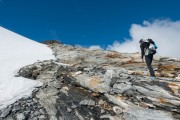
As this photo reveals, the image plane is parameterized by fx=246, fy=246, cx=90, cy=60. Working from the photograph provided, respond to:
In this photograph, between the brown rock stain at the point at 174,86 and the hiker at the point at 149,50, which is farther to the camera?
the hiker at the point at 149,50

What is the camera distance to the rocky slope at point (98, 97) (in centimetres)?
1407

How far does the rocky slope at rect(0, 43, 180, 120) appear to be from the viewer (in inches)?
554

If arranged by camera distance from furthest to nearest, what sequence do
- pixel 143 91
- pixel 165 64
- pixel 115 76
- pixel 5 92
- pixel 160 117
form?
pixel 165 64 < pixel 115 76 < pixel 5 92 < pixel 143 91 < pixel 160 117

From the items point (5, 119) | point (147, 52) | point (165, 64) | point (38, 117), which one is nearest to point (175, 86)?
point (147, 52)

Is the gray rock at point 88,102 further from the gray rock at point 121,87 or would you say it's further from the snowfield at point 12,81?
the snowfield at point 12,81

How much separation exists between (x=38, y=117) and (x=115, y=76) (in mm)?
6491

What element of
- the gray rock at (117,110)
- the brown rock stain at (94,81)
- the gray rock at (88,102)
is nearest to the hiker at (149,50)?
the brown rock stain at (94,81)

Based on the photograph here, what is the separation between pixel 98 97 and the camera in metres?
16.1

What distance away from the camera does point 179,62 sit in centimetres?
2322

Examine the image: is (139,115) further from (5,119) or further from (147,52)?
(5,119)

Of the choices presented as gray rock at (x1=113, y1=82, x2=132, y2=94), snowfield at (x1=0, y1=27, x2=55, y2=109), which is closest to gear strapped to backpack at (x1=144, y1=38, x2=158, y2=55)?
gray rock at (x1=113, y1=82, x2=132, y2=94)

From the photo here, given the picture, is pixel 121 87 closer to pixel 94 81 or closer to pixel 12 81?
pixel 94 81

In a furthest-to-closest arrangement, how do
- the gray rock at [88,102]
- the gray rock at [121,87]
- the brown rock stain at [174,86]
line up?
the gray rock at [121,87] < the brown rock stain at [174,86] < the gray rock at [88,102]

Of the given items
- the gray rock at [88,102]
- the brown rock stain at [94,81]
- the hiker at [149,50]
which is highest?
the hiker at [149,50]
